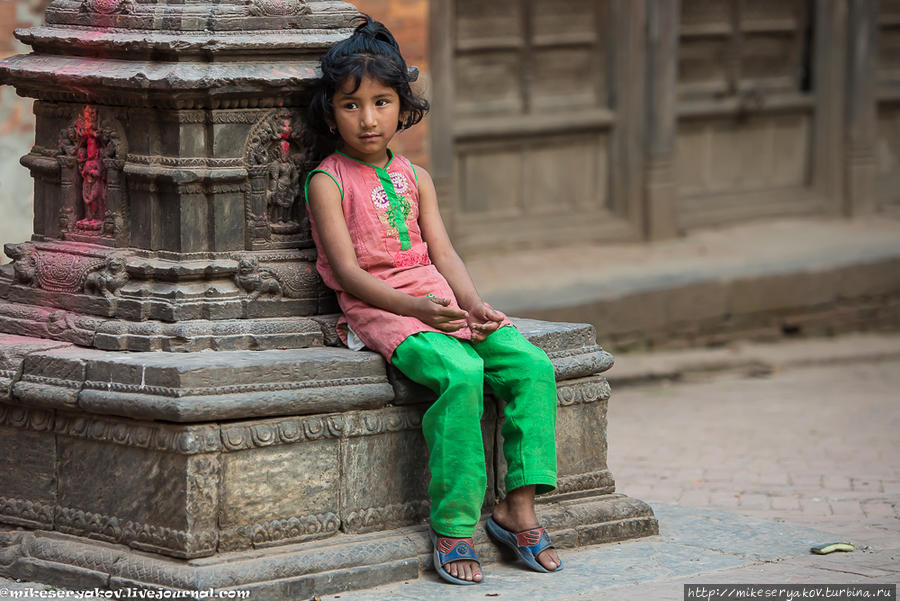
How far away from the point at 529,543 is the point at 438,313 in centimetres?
73

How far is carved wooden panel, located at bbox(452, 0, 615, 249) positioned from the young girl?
465 cm

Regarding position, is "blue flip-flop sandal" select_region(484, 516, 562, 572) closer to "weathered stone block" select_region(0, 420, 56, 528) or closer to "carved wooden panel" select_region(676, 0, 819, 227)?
"weathered stone block" select_region(0, 420, 56, 528)

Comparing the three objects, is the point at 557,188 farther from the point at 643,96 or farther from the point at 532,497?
the point at 532,497

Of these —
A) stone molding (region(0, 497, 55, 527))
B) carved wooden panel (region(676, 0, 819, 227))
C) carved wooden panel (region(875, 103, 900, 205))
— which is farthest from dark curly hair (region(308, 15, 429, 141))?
carved wooden panel (region(875, 103, 900, 205))

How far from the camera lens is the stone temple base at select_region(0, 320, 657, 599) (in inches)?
173

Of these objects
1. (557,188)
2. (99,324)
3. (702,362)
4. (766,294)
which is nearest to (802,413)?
(702,362)

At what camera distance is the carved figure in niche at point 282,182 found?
4.85 m

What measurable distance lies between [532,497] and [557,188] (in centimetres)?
551

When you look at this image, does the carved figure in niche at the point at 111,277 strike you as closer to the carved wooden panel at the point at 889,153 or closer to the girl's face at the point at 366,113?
the girl's face at the point at 366,113

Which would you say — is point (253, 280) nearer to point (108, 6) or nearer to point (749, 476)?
point (108, 6)

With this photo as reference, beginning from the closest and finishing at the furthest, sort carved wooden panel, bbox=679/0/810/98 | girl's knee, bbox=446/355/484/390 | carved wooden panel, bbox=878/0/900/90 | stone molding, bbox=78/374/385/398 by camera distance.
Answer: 1. stone molding, bbox=78/374/385/398
2. girl's knee, bbox=446/355/484/390
3. carved wooden panel, bbox=679/0/810/98
4. carved wooden panel, bbox=878/0/900/90

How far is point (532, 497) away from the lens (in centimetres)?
476

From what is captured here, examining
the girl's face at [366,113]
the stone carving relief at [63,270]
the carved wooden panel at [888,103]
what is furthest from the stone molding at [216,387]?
the carved wooden panel at [888,103]

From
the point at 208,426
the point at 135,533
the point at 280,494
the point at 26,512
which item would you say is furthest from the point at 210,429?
the point at 26,512
